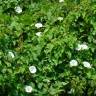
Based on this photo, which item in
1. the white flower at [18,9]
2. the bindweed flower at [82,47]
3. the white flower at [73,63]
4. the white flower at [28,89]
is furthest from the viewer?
the white flower at [18,9]

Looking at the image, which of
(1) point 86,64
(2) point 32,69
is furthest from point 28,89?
(1) point 86,64

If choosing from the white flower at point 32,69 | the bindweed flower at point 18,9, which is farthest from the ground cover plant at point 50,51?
the bindweed flower at point 18,9

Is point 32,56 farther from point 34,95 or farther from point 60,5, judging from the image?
point 60,5

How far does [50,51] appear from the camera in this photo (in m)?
4.43

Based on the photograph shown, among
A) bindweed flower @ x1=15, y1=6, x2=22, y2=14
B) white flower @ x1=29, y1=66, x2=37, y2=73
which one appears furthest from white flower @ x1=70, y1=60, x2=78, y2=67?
bindweed flower @ x1=15, y1=6, x2=22, y2=14

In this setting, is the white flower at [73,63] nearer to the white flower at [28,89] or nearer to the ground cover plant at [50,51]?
the ground cover plant at [50,51]

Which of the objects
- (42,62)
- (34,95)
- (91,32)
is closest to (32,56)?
(42,62)

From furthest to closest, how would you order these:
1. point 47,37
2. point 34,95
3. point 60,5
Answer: point 60,5 < point 47,37 < point 34,95

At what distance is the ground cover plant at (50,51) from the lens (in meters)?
4.28

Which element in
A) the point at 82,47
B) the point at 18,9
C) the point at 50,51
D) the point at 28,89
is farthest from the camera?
the point at 18,9

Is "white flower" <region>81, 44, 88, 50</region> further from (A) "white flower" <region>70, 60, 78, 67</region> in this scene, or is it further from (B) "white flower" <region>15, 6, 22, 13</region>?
(B) "white flower" <region>15, 6, 22, 13</region>

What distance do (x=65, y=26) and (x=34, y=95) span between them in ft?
2.68

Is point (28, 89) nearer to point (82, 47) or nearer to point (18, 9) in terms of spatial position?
point (82, 47)

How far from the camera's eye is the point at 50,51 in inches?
175
